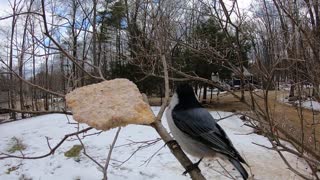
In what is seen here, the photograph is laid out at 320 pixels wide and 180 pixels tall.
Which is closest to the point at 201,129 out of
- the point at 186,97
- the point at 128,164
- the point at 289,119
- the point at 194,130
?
the point at 194,130

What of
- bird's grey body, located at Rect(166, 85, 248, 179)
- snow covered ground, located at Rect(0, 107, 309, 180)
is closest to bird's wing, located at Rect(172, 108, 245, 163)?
bird's grey body, located at Rect(166, 85, 248, 179)

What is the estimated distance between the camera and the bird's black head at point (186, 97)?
191 centimetres

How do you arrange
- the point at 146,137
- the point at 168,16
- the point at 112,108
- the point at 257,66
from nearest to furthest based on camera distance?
the point at 112,108 → the point at 257,66 → the point at 168,16 → the point at 146,137

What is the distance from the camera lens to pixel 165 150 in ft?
28.3

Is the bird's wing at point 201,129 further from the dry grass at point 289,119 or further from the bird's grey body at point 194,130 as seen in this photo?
the dry grass at point 289,119

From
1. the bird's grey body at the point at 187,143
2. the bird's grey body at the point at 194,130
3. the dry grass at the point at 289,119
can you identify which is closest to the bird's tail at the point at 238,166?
the bird's grey body at the point at 194,130

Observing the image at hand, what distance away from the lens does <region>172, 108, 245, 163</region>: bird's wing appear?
1822 mm

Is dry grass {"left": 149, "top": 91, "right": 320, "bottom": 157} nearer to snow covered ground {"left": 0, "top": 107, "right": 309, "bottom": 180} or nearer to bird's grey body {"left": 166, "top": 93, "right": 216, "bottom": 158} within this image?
snow covered ground {"left": 0, "top": 107, "right": 309, "bottom": 180}

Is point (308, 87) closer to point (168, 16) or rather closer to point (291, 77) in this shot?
point (291, 77)

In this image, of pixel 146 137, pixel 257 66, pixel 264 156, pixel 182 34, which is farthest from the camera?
pixel 146 137

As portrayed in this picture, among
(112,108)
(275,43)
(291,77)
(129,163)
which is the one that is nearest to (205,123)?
(112,108)

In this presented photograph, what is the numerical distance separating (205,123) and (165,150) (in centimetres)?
689

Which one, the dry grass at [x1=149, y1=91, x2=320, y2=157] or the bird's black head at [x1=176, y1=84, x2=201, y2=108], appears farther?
the dry grass at [x1=149, y1=91, x2=320, y2=157]

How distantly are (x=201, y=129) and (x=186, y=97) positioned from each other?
19 cm
